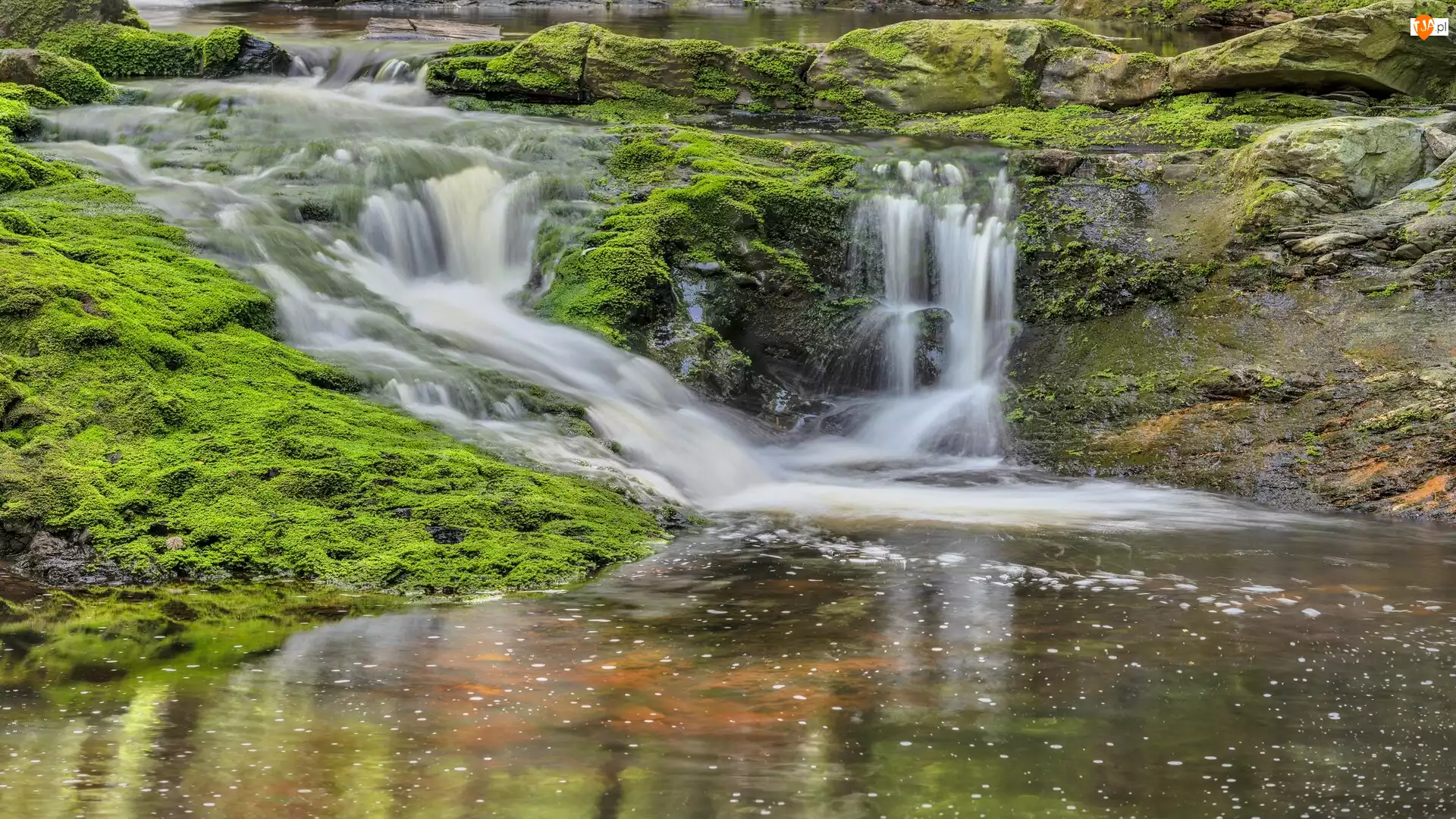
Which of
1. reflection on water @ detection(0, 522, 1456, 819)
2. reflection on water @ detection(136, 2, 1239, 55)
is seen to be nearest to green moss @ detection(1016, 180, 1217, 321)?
reflection on water @ detection(0, 522, 1456, 819)

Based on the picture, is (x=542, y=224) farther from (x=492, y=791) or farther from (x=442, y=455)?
(x=492, y=791)

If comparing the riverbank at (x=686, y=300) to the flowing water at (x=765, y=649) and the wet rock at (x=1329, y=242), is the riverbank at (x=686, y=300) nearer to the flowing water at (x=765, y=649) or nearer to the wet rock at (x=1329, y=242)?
the wet rock at (x=1329, y=242)

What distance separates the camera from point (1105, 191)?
11.5 m

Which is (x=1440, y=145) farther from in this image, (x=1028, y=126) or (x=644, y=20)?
(x=644, y=20)

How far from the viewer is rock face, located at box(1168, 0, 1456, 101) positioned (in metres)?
12.9

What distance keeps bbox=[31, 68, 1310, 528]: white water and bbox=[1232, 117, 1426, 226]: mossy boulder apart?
2.16 meters

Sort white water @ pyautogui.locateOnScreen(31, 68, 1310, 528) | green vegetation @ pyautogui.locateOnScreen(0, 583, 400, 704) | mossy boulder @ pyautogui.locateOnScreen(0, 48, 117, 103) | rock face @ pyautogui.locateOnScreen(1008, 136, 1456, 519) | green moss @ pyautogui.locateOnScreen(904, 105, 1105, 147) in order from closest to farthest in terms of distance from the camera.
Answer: green vegetation @ pyautogui.locateOnScreen(0, 583, 400, 704) < white water @ pyautogui.locateOnScreen(31, 68, 1310, 528) < rock face @ pyautogui.locateOnScreen(1008, 136, 1456, 519) < green moss @ pyautogui.locateOnScreen(904, 105, 1105, 147) < mossy boulder @ pyautogui.locateOnScreen(0, 48, 117, 103)

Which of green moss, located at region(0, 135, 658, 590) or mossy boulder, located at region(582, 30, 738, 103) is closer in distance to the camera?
green moss, located at region(0, 135, 658, 590)

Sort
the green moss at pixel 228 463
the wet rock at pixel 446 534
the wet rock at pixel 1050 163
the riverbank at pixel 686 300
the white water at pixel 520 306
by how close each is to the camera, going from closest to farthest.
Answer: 1. the green moss at pixel 228 463
2. the wet rock at pixel 446 534
3. the riverbank at pixel 686 300
4. the white water at pixel 520 306
5. the wet rock at pixel 1050 163

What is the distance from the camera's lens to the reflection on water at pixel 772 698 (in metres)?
4.14

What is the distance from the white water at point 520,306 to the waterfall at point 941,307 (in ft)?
0.06

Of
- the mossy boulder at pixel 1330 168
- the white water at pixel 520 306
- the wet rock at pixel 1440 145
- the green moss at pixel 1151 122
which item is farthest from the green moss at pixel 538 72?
the wet rock at pixel 1440 145

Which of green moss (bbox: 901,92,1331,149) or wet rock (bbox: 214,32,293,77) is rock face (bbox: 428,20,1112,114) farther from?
wet rock (bbox: 214,32,293,77)

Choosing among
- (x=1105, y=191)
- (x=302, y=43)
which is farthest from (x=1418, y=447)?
(x=302, y=43)
